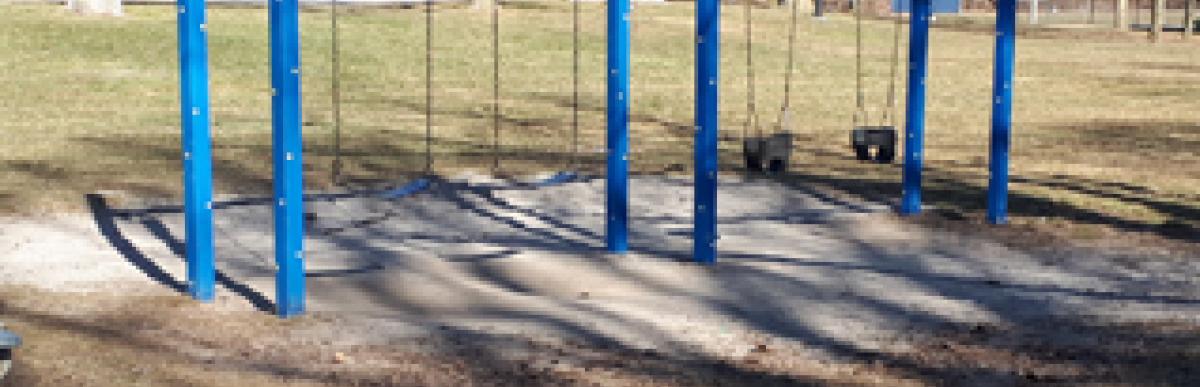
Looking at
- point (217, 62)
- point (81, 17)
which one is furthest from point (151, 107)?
point (81, 17)

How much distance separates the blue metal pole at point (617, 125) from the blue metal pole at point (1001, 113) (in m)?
2.68

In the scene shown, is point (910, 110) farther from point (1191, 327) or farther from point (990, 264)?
point (1191, 327)

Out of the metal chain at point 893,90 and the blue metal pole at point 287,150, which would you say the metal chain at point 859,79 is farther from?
the blue metal pole at point 287,150

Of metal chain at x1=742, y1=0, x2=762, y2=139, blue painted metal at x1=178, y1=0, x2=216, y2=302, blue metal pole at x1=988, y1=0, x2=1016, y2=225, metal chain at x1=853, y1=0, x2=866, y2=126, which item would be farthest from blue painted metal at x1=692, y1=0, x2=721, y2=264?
metal chain at x1=853, y1=0, x2=866, y2=126

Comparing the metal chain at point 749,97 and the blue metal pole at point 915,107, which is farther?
the blue metal pole at point 915,107

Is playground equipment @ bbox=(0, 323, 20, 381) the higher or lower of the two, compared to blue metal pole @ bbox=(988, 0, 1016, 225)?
lower

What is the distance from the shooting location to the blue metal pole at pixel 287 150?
7.35m

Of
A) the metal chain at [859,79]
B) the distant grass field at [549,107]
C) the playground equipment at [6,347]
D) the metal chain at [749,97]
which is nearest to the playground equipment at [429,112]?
the distant grass field at [549,107]

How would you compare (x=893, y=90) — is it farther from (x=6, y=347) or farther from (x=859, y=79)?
(x=6, y=347)

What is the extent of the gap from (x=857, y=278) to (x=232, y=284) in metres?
3.22

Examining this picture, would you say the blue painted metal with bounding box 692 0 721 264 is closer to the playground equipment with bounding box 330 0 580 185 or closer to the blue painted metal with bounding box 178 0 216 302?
the playground equipment with bounding box 330 0 580 185

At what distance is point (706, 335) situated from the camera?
295 inches

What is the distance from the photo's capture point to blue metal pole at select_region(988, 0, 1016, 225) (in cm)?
1073

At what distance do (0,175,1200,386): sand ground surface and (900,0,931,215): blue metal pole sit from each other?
25cm
